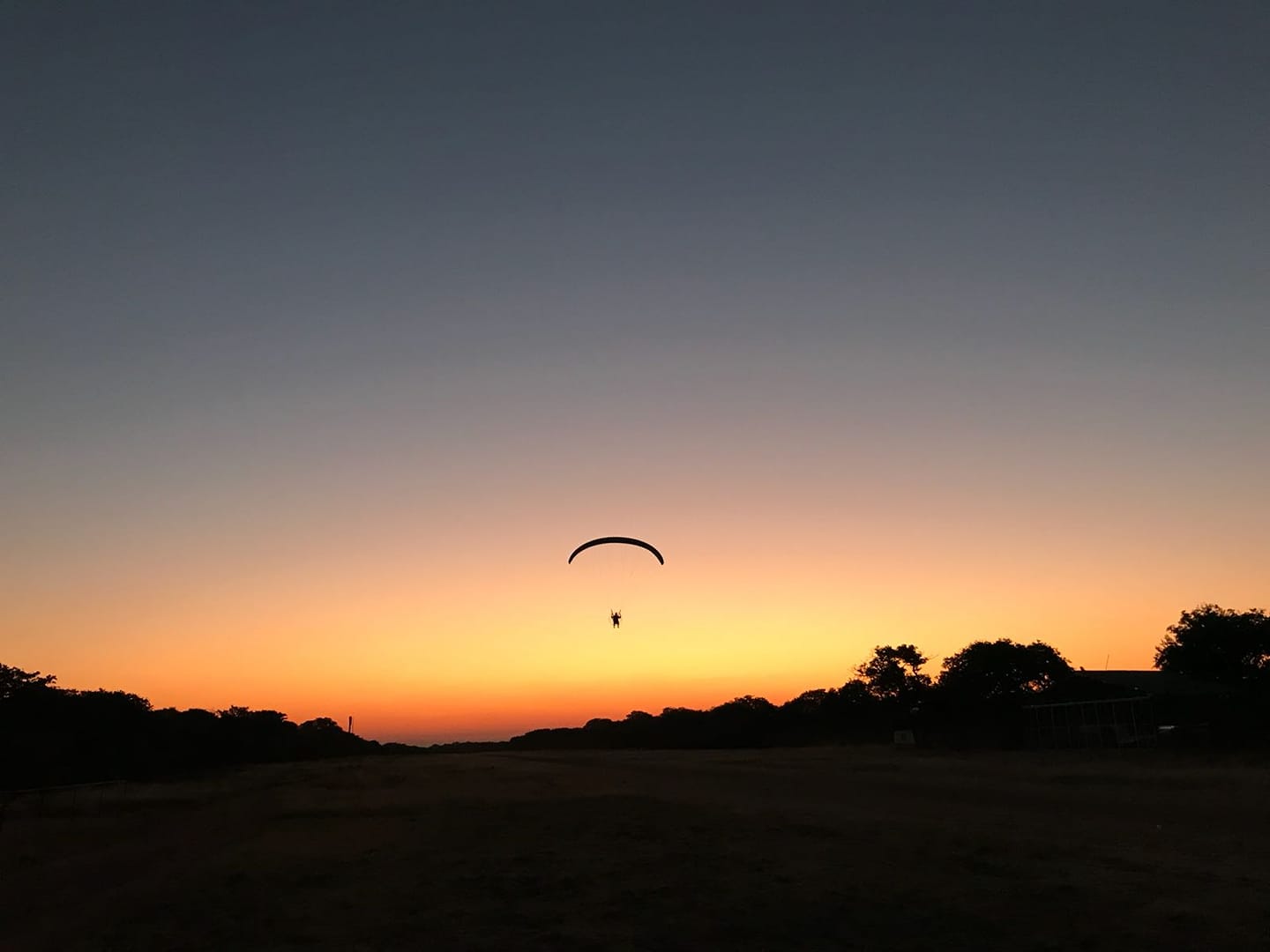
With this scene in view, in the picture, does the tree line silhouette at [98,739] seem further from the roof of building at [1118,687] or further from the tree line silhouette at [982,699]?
the roof of building at [1118,687]

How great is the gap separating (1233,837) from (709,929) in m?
15.2

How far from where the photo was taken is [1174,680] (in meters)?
85.8

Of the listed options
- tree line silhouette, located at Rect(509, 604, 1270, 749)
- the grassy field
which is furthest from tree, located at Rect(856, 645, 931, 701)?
the grassy field

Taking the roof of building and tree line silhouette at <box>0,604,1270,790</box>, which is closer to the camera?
tree line silhouette at <box>0,604,1270,790</box>

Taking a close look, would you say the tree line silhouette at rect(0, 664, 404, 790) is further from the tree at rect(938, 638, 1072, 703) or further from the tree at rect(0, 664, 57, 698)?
the tree at rect(938, 638, 1072, 703)

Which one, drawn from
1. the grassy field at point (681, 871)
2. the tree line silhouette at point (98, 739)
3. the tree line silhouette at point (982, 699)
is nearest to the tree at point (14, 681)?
the tree line silhouette at point (98, 739)

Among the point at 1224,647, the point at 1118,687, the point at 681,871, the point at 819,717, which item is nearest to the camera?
the point at 681,871

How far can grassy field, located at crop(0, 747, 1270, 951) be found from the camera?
639 inches

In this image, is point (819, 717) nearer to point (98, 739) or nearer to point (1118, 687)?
point (1118, 687)

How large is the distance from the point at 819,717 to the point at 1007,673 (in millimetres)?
27724

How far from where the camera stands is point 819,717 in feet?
348

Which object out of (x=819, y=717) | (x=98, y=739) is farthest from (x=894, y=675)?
(x=98, y=739)

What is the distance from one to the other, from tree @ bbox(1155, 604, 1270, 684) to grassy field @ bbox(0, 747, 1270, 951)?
28625 mm

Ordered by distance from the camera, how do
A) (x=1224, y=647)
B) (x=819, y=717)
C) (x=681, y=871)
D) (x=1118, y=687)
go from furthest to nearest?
(x=819, y=717) < (x=1118, y=687) < (x=1224, y=647) < (x=681, y=871)
